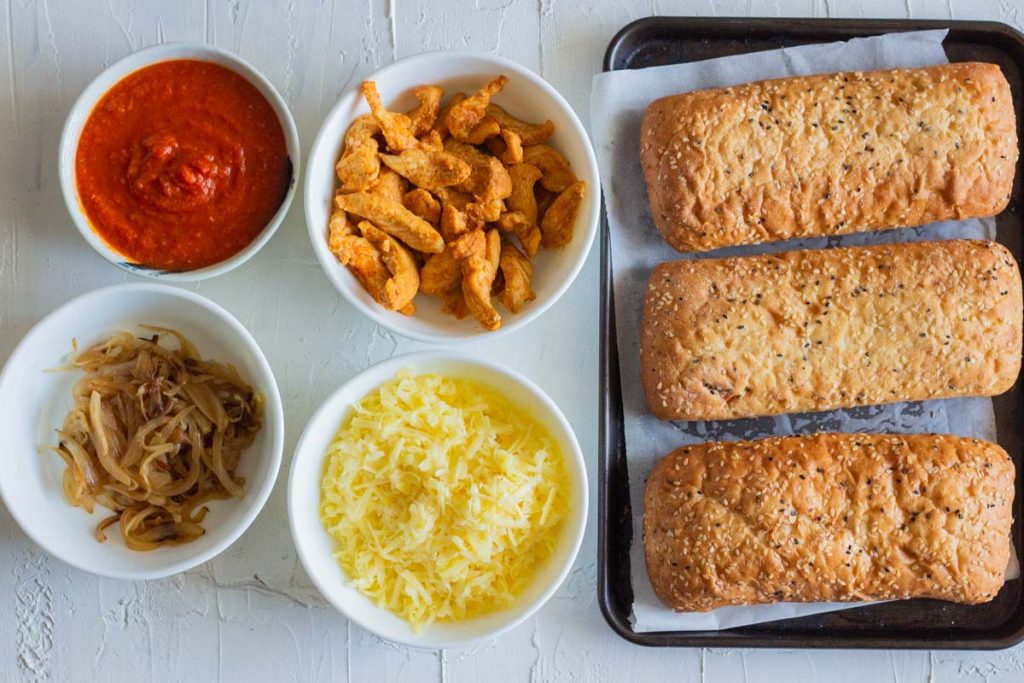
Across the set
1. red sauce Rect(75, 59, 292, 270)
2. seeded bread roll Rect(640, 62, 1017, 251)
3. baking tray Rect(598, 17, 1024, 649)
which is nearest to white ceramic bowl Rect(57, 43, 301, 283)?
red sauce Rect(75, 59, 292, 270)

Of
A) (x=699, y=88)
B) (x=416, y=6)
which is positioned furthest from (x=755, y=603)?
(x=416, y=6)

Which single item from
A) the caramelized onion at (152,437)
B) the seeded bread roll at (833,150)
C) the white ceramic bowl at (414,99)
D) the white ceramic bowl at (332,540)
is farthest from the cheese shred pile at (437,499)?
the seeded bread roll at (833,150)

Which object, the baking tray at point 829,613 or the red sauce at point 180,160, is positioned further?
the baking tray at point 829,613

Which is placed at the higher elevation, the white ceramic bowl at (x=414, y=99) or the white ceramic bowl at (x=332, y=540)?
the white ceramic bowl at (x=414, y=99)

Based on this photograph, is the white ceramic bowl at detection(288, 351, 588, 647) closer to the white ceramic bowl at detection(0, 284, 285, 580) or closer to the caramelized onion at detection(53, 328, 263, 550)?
the white ceramic bowl at detection(0, 284, 285, 580)

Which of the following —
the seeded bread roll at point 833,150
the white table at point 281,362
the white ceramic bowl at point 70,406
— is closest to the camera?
the white ceramic bowl at point 70,406

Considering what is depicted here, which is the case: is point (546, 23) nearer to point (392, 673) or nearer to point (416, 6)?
point (416, 6)

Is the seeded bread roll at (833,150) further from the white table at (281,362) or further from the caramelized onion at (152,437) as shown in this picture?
the caramelized onion at (152,437)
